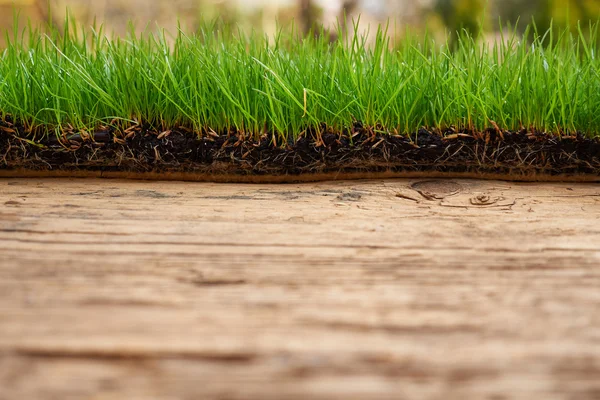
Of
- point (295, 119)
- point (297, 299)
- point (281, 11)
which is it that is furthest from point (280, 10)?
point (297, 299)

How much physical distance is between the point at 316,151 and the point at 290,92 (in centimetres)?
15

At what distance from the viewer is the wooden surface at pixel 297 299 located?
492mm

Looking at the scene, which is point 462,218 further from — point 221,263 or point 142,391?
point 142,391

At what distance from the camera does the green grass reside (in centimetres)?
110

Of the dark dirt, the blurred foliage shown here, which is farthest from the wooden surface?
the blurred foliage

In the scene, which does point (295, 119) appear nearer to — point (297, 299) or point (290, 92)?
point (290, 92)

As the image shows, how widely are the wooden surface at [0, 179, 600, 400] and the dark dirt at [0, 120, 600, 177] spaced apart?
169 mm

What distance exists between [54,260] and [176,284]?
20cm

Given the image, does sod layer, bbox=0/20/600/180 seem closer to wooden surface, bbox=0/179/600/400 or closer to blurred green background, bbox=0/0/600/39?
wooden surface, bbox=0/179/600/400

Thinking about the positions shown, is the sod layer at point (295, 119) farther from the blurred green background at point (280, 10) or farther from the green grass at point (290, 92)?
the blurred green background at point (280, 10)

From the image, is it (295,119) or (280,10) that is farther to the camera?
(280,10)

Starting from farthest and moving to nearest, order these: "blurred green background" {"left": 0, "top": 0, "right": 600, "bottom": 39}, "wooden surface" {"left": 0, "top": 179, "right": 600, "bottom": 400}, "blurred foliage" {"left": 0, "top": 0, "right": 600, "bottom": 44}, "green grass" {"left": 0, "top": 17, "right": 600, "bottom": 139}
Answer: "blurred green background" {"left": 0, "top": 0, "right": 600, "bottom": 39}, "blurred foliage" {"left": 0, "top": 0, "right": 600, "bottom": 44}, "green grass" {"left": 0, "top": 17, "right": 600, "bottom": 139}, "wooden surface" {"left": 0, "top": 179, "right": 600, "bottom": 400}

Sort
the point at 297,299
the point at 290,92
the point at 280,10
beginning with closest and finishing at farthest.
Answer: the point at 297,299 → the point at 290,92 → the point at 280,10

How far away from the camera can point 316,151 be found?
43.9 inches
